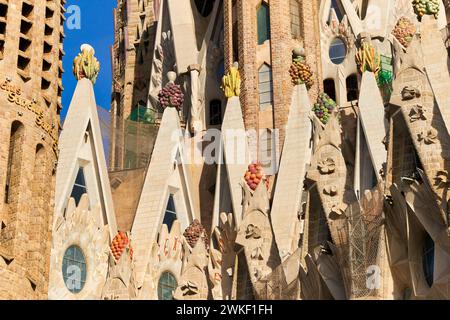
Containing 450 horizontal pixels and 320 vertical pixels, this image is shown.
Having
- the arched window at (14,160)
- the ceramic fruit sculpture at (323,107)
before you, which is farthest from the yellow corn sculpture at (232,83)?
the arched window at (14,160)

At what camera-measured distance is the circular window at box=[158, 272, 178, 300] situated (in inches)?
1570

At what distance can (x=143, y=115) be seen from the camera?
49062mm

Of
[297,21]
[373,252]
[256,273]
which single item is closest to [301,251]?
[256,273]

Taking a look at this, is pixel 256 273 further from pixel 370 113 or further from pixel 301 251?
pixel 370 113

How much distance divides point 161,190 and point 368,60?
24.2ft

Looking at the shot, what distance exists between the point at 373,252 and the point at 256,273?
5837 millimetres

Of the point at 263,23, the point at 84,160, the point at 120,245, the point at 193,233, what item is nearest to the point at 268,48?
the point at 263,23

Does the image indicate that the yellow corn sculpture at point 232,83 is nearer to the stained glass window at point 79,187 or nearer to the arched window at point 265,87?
the arched window at point 265,87

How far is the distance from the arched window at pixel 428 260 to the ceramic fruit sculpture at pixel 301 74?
50.0 feet

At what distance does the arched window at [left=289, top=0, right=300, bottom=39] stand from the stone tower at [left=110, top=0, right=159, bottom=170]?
8561 millimetres

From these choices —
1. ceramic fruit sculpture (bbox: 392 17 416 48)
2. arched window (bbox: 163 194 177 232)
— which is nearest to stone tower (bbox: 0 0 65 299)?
arched window (bbox: 163 194 177 232)

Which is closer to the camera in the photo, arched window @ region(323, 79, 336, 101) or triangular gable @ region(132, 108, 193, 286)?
triangular gable @ region(132, 108, 193, 286)

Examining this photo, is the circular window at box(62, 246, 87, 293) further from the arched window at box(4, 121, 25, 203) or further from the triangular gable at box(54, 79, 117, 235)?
the arched window at box(4, 121, 25, 203)

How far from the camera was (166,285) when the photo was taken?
132ft
